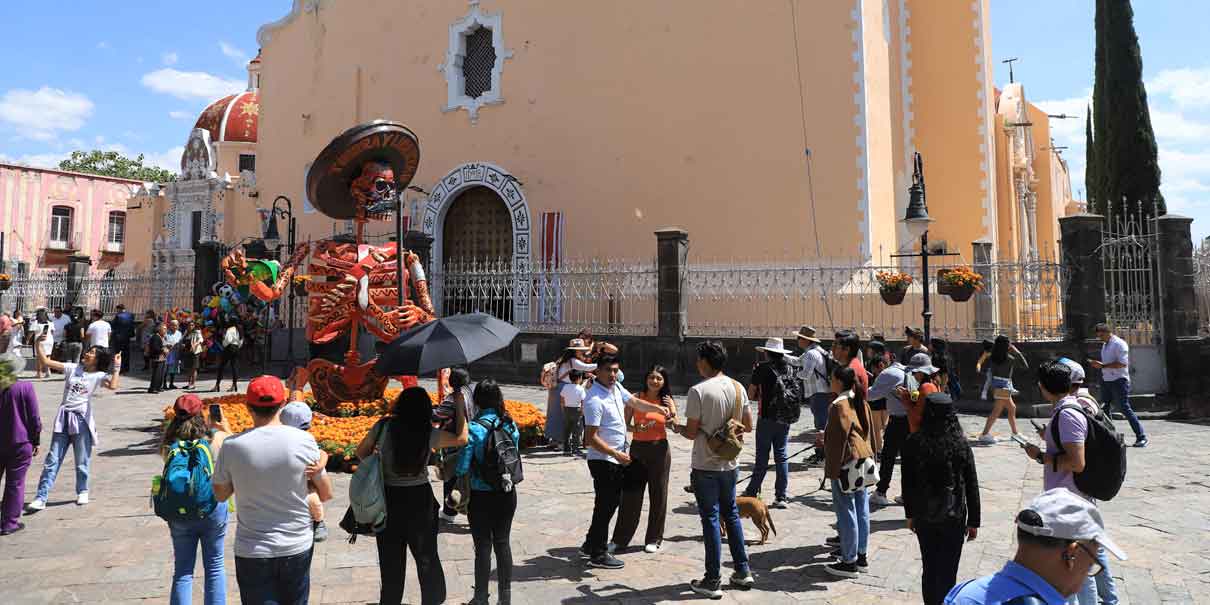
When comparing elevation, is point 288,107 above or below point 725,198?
above

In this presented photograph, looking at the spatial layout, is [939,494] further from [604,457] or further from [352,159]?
[352,159]

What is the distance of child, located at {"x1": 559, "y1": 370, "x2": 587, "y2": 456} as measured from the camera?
25.2 ft

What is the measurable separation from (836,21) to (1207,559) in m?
12.1

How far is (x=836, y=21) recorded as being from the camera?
→ 1469 centimetres

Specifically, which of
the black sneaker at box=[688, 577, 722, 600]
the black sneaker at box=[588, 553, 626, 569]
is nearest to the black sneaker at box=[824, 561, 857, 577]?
the black sneaker at box=[688, 577, 722, 600]

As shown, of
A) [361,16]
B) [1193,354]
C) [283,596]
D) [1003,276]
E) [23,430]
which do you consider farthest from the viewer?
[361,16]

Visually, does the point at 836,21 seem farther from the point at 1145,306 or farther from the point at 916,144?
the point at 1145,306

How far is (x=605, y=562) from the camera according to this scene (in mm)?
4867

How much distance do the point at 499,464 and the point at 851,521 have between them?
227cm

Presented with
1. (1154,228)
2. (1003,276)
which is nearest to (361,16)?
(1003,276)

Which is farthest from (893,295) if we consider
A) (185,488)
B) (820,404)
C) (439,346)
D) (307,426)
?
(185,488)

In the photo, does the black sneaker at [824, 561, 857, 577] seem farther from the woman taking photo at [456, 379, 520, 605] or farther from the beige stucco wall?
the beige stucco wall

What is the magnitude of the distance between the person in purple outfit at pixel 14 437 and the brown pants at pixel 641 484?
13.9 ft

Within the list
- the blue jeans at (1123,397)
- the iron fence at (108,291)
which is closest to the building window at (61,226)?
the iron fence at (108,291)
